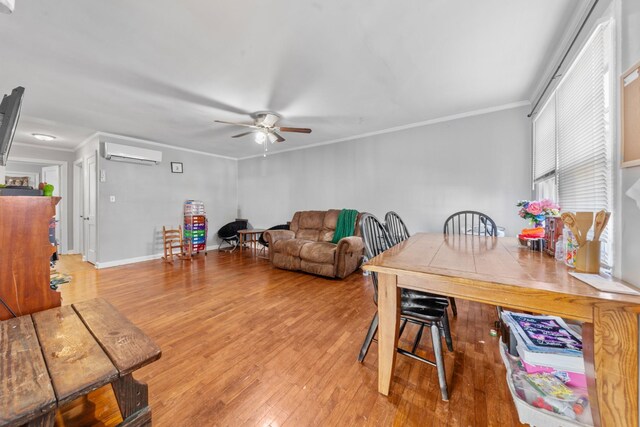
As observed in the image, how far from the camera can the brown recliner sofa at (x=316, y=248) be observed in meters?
3.44

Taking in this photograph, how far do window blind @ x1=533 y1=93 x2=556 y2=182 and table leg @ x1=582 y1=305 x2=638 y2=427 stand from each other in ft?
6.49

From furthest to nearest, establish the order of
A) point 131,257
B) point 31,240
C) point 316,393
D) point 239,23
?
point 131,257
point 239,23
point 316,393
point 31,240

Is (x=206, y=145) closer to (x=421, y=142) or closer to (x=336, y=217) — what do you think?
(x=336, y=217)

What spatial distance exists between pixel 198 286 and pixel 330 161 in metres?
3.26

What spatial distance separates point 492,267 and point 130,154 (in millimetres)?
5544

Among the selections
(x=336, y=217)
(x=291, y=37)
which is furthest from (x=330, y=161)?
(x=291, y=37)

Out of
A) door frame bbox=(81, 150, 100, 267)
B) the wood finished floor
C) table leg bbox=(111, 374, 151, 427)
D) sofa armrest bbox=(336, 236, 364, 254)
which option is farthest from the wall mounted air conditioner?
table leg bbox=(111, 374, 151, 427)

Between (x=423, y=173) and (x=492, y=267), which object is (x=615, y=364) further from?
(x=423, y=173)

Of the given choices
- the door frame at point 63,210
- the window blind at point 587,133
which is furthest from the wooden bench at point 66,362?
the door frame at point 63,210

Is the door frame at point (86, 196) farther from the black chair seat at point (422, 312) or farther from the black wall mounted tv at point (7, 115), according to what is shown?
the black chair seat at point (422, 312)

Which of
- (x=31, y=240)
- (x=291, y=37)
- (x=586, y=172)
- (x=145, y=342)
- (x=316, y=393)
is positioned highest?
(x=291, y=37)

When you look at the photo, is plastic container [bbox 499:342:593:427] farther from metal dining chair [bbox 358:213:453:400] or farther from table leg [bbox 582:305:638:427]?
metal dining chair [bbox 358:213:453:400]

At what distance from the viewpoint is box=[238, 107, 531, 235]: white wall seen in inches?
123

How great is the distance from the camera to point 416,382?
1.43 metres
